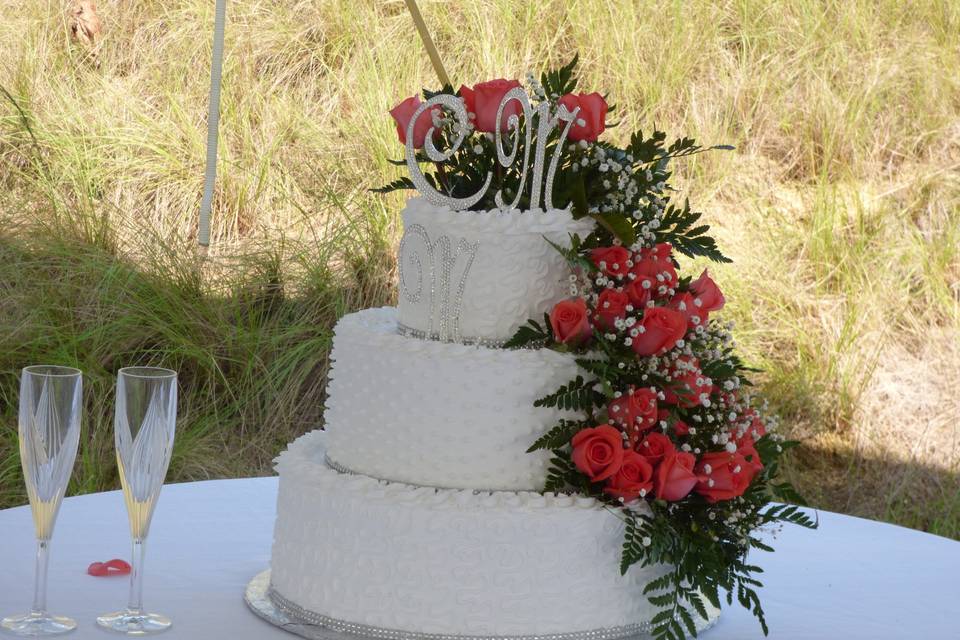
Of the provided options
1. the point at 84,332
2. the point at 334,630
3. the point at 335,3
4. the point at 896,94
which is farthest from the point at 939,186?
→ the point at 334,630

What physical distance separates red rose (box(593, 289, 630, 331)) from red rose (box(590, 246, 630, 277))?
0.11ft

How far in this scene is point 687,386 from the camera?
2.14 m

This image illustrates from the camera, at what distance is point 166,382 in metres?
1.97

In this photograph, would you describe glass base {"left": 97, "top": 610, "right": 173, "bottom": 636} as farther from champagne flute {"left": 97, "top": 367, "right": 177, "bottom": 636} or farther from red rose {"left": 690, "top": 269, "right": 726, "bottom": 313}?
red rose {"left": 690, "top": 269, "right": 726, "bottom": 313}

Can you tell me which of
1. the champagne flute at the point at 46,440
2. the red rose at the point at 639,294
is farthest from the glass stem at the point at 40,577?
the red rose at the point at 639,294

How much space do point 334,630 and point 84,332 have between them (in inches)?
139

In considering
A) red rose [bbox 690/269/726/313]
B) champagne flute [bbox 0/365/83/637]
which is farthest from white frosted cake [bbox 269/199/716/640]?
champagne flute [bbox 0/365/83/637]

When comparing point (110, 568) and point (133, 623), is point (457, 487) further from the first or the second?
point (110, 568)

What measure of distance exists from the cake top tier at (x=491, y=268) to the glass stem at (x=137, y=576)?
63cm

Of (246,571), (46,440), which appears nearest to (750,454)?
(246,571)

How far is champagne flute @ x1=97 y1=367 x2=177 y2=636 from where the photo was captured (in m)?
1.96

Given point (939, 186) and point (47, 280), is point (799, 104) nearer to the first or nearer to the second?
point (939, 186)

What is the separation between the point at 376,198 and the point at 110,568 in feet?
12.8

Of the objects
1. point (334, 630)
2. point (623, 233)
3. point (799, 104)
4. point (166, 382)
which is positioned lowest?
point (334, 630)
